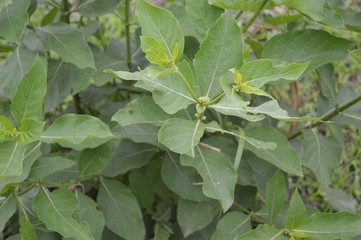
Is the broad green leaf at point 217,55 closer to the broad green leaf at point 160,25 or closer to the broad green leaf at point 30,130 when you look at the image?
the broad green leaf at point 160,25

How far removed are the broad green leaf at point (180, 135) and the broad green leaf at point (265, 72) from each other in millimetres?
158

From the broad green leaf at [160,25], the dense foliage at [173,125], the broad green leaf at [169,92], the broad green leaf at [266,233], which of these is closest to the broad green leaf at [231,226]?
the dense foliage at [173,125]

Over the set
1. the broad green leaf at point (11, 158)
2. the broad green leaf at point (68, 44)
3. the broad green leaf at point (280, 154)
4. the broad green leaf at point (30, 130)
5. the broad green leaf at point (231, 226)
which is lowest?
the broad green leaf at point (231, 226)

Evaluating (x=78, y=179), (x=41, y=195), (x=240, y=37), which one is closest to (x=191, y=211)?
(x=78, y=179)

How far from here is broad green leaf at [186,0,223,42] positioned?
140 cm

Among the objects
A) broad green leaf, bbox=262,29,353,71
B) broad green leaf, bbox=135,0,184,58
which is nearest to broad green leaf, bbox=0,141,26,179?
broad green leaf, bbox=135,0,184,58

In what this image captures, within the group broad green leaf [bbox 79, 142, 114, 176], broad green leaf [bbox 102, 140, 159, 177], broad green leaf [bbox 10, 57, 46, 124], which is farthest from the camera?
broad green leaf [bbox 102, 140, 159, 177]

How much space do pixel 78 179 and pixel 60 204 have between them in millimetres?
202

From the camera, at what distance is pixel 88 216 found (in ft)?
4.82

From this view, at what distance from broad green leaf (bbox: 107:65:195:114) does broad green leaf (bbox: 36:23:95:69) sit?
1.23ft

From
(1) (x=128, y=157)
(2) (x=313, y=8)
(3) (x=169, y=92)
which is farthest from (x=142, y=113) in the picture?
(2) (x=313, y=8)

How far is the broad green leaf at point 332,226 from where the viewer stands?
128 cm

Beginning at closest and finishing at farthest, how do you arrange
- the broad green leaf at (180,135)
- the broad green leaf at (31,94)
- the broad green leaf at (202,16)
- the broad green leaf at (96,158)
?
the broad green leaf at (180,135) → the broad green leaf at (31,94) → the broad green leaf at (202,16) → the broad green leaf at (96,158)

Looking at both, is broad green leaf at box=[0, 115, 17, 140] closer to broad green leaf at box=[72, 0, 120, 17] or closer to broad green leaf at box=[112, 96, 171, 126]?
broad green leaf at box=[112, 96, 171, 126]
